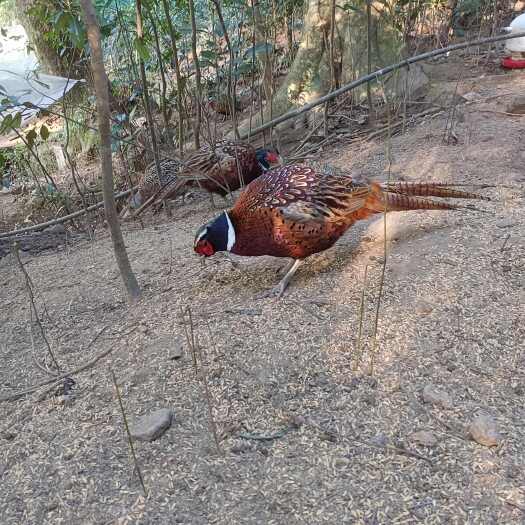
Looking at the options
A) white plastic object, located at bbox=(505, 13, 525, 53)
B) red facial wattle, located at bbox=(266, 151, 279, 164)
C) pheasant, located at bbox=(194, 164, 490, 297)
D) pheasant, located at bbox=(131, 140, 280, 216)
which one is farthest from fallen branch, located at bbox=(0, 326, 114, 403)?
white plastic object, located at bbox=(505, 13, 525, 53)

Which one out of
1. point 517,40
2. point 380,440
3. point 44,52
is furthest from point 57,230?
point 517,40

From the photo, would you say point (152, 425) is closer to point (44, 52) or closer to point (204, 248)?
point (204, 248)

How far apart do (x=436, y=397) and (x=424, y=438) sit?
18 cm

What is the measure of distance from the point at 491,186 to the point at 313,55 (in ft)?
10.8

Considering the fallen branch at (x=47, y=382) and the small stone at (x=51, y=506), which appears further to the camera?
the fallen branch at (x=47, y=382)

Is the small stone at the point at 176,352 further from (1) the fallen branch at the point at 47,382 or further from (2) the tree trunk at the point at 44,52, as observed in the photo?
(2) the tree trunk at the point at 44,52

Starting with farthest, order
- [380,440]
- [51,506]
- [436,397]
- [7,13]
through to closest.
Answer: [7,13] < [436,397] < [380,440] < [51,506]

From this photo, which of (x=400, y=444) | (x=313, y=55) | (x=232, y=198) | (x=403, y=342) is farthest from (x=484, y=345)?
(x=313, y=55)

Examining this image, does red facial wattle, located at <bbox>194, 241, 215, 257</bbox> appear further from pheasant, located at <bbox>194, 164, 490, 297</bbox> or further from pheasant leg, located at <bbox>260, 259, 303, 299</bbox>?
pheasant leg, located at <bbox>260, 259, 303, 299</bbox>

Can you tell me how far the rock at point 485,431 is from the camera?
64.3 inches

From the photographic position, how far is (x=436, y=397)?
71.2 inches

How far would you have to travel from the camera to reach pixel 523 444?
64.1 inches

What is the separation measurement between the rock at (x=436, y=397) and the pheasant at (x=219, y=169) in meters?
2.98

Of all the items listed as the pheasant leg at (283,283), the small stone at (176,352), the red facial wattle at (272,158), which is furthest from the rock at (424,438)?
the red facial wattle at (272,158)
